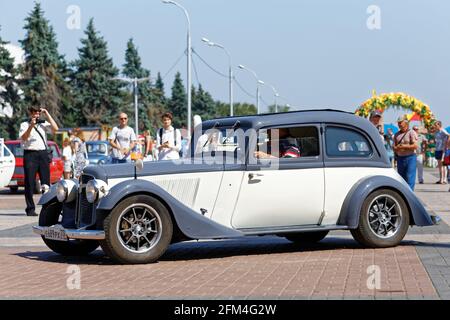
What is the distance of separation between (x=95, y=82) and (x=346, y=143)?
7667cm

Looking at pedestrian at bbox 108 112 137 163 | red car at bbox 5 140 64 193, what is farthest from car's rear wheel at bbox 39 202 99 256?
red car at bbox 5 140 64 193

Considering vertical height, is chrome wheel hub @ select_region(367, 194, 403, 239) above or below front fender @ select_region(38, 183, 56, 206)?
below

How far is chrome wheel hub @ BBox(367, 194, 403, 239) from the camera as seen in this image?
35.9ft

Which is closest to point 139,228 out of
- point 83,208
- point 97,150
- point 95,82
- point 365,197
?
point 83,208

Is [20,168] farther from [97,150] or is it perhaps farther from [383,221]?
[383,221]

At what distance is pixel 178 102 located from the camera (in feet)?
401

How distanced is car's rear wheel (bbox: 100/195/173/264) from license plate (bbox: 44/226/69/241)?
1.95 ft

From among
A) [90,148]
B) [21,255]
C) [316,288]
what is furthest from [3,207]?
[90,148]

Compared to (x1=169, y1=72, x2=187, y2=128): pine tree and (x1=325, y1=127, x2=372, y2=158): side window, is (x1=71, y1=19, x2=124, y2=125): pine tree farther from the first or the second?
(x1=325, y1=127, x2=372, y2=158): side window

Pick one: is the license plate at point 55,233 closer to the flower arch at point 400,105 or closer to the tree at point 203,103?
the flower arch at point 400,105

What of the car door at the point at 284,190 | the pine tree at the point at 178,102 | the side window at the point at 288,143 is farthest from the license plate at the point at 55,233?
the pine tree at the point at 178,102

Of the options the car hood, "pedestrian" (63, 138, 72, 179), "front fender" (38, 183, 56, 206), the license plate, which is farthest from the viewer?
"pedestrian" (63, 138, 72, 179)

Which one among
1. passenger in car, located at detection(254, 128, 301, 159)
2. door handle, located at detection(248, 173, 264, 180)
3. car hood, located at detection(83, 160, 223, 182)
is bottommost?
door handle, located at detection(248, 173, 264, 180)
